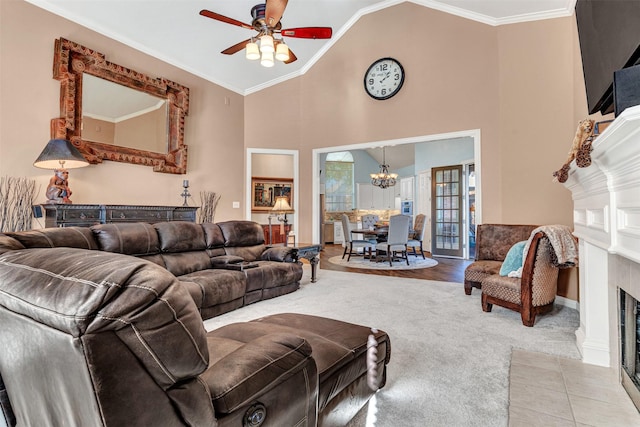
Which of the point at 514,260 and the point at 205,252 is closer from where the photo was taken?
the point at 514,260

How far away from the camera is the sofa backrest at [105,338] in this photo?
608 millimetres

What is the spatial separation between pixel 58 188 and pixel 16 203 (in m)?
0.48

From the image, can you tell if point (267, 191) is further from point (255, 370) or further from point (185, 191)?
point (255, 370)

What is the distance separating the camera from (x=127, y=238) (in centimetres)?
308

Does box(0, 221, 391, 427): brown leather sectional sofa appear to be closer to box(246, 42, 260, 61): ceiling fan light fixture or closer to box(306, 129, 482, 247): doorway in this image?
box(246, 42, 260, 61): ceiling fan light fixture

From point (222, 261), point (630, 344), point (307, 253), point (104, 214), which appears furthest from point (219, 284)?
point (630, 344)

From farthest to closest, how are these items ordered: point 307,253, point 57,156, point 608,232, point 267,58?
point 307,253 → point 57,156 → point 267,58 → point 608,232

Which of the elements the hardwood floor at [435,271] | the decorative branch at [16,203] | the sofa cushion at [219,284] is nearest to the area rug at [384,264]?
the hardwood floor at [435,271]

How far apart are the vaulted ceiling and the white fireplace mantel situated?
3.21 m

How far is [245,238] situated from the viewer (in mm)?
4367

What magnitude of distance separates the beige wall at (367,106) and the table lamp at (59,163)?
0.33m

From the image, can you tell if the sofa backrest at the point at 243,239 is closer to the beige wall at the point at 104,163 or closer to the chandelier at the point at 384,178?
the beige wall at the point at 104,163

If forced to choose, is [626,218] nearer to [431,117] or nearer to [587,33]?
[587,33]

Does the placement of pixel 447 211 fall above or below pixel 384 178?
below
